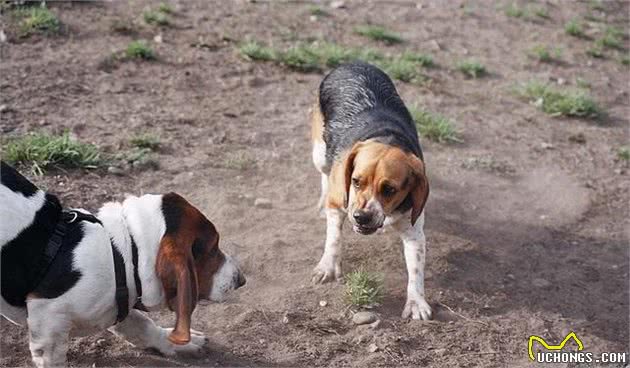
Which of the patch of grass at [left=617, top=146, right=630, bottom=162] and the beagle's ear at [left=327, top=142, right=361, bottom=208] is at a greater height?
the beagle's ear at [left=327, top=142, right=361, bottom=208]

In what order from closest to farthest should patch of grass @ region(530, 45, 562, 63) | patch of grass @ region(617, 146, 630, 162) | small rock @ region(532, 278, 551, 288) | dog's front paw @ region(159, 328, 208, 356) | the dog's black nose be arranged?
1. dog's front paw @ region(159, 328, 208, 356)
2. the dog's black nose
3. small rock @ region(532, 278, 551, 288)
4. patch of grass @ region(617, 146, 630, 162)
5. patch of grass @ region(530, 45, 562, 63)

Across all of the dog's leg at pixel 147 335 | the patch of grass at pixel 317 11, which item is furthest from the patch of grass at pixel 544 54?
the dog's leg at pixel 147 335

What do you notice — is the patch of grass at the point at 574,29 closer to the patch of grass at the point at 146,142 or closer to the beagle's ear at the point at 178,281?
the patch of grass at the point at 146,142

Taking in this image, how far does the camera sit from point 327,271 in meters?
5.15

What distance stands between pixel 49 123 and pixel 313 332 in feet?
10.3

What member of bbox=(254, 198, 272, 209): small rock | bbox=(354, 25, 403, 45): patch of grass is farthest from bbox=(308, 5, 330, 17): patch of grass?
bbox=(254, 198, 272, 209): small rock

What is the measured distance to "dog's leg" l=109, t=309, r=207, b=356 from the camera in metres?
4.13

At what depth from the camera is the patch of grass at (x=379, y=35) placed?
9398 millimetres

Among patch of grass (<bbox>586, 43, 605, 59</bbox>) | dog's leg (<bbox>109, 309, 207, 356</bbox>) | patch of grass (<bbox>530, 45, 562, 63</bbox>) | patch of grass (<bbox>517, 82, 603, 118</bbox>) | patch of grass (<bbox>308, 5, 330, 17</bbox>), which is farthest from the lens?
patch of grass (<bbox>586, 43, 605, 59</bbox>)

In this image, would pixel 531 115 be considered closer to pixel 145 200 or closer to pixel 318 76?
pixel 318 76

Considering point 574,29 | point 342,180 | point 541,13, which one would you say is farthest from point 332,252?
point 541,13

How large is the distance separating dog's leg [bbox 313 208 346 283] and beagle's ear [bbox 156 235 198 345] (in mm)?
1710

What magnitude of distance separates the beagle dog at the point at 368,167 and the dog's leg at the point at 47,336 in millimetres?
1810

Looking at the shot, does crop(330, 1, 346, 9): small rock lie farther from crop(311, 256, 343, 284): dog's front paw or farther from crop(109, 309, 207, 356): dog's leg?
→ crop(109, 309, 207, 356): dog's leg
